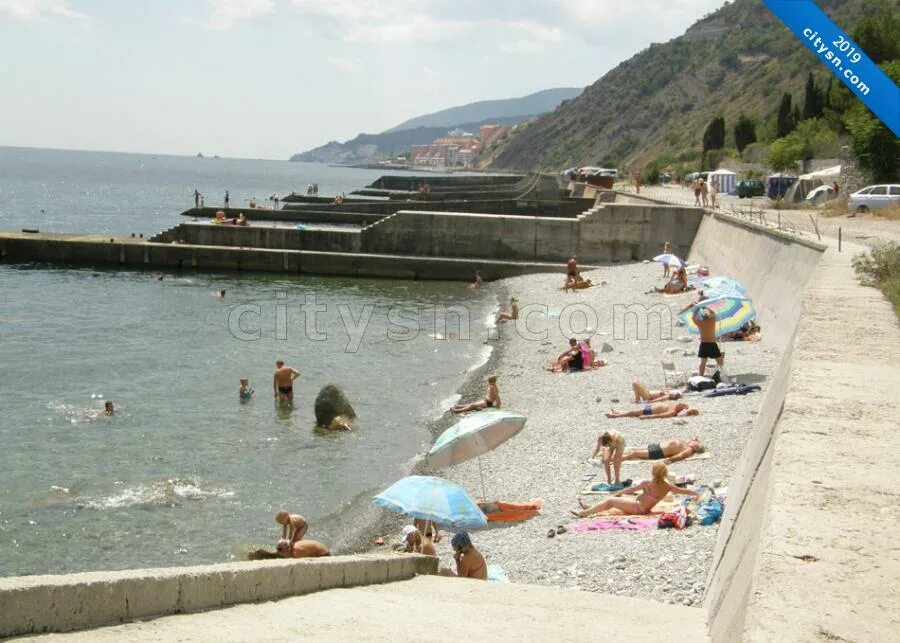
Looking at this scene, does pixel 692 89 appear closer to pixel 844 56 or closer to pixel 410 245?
pixel 410 245

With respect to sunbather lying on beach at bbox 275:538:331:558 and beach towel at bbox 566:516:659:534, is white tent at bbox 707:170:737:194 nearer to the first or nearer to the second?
beach towel at bbox 566:516:659:534

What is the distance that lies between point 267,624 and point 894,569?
3.12 m

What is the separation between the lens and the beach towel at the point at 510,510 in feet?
39.4

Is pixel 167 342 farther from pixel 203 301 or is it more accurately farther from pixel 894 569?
pixel 894 569

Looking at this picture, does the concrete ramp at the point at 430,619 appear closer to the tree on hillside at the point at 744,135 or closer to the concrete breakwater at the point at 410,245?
the concrete breakwater at the point at 410,245

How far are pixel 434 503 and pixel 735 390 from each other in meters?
6.27

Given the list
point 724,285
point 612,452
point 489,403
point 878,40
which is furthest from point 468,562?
point 878,40

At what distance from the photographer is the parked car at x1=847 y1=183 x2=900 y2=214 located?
33469mm

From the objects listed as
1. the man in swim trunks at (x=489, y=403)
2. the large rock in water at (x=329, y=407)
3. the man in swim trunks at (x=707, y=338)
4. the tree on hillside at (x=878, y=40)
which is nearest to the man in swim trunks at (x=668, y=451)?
the man in swim trunks at (x=707, y=338)

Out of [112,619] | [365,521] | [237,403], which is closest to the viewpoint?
[112,619]

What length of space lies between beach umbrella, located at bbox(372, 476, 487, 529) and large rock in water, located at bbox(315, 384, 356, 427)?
7.12 meters

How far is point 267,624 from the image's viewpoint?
5.35m

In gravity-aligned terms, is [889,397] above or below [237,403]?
above

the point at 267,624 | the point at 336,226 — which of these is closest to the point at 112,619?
the point at 267,624
